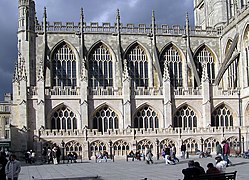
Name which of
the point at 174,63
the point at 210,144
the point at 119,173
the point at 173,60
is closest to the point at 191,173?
the point at 119,173

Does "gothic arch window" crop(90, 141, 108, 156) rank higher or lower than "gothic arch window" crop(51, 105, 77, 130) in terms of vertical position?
lower

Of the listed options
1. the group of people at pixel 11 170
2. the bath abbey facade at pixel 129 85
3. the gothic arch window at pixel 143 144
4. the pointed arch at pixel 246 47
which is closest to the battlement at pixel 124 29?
the bath abbey facade at pixel 129 85

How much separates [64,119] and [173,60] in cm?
1661

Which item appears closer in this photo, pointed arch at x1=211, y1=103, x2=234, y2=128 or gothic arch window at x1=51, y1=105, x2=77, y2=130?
gothic arch window at x1=51, y1=105, x2=77, y2=130

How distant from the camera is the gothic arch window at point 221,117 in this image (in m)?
48.9

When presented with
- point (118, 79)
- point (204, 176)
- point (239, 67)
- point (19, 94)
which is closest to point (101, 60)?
point (118, 79)

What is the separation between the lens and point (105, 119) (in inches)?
1850

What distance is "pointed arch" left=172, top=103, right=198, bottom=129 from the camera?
48.4 meters

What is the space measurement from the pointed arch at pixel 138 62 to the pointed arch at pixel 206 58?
615cm

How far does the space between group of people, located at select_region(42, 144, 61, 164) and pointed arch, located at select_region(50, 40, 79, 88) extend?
486 inches

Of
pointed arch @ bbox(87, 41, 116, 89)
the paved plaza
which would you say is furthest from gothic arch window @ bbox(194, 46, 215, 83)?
the paved plaza

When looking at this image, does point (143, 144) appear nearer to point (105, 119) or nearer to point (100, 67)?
point (105, 119)

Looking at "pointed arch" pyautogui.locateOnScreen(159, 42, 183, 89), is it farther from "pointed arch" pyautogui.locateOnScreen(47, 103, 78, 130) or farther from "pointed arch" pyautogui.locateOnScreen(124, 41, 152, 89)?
"pointed arch" pyautogui.locateOnScreen(47, 103, 78, 130)

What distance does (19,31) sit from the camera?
51.1 meters
